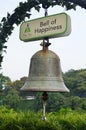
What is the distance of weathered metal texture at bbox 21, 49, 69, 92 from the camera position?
19.9ft

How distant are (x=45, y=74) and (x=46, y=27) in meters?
0.65

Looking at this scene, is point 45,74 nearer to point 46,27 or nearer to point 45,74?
point 45,74

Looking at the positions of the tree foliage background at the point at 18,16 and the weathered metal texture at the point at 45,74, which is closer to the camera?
the weathered metal texture at the point at 45,74

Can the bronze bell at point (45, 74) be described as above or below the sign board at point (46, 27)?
below

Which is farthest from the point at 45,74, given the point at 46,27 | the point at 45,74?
the point at 46,27

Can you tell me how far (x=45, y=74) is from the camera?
6.16m

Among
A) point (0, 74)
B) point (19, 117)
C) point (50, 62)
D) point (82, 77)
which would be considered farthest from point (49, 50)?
point (82, 77)

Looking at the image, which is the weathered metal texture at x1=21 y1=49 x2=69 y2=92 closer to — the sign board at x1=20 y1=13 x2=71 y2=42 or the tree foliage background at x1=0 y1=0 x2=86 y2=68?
the sign board at x1=20 y1=13 x2=71 y2=42

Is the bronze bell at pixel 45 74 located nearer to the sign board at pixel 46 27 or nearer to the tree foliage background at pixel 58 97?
the sign board at pixel 46 27

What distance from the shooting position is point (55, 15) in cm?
606

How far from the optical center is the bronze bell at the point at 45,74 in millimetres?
6055

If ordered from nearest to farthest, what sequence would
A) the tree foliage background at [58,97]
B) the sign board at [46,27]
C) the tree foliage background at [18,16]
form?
1. the sign board at [46,27]
2. the tree foliage background at [18,16]
3. the tree foliage background at [58,97]

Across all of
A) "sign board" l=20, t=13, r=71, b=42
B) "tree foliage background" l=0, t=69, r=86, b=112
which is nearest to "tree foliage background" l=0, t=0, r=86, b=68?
"sign board" l=20, t=13, r=71, b=42

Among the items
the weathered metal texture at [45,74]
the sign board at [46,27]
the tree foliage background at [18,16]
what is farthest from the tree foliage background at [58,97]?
the weathered metal texture at [45,74]
